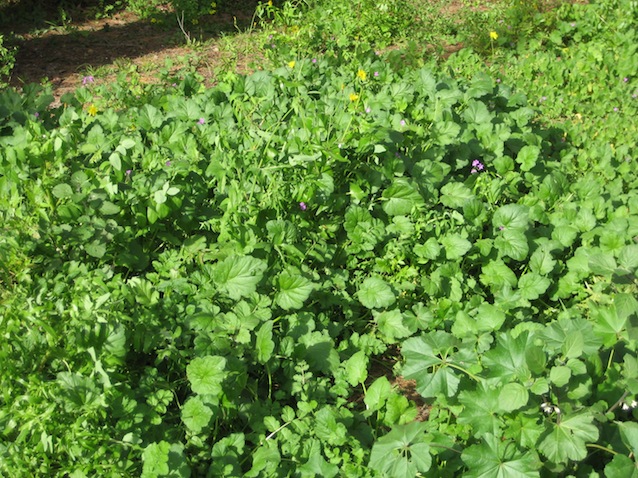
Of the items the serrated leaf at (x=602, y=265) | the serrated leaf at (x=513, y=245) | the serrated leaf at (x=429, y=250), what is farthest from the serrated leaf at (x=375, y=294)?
the serrated leaf at (x=602, y=265)

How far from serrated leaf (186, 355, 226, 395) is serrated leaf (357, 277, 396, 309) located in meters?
1.01

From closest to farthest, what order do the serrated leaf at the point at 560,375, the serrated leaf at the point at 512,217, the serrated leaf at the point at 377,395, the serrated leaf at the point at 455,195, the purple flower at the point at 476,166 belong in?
the serrated leaf at the point at 560,375
the serrated leaf at the point at 377,395
the serrated leaf at the point at 512,217
the serrated leaf at the point at 455,195
the purple flower at the point at 476,166

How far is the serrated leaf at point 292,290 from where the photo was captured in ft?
10.3

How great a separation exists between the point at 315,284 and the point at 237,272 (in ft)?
1.52

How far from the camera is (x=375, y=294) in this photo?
136 inches

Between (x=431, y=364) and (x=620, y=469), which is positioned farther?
(x=431, y=364)

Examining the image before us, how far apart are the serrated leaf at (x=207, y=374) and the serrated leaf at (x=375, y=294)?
1011 mm

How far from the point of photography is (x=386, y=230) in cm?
374

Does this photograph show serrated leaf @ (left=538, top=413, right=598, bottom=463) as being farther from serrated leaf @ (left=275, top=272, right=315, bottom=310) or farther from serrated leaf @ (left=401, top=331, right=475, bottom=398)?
serrated leaf @ (left=275, top=272, right=315, bottom=310)

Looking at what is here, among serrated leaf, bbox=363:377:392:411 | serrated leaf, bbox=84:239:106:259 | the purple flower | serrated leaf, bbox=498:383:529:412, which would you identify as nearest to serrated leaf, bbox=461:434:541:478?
serrated leaf, bbox=498:383:529:412

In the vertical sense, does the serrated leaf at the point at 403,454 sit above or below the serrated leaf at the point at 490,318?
above

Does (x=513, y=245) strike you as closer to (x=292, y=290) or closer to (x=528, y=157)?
(x=528, y=157)

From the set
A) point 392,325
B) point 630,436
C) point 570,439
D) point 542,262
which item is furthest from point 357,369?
point 542,262

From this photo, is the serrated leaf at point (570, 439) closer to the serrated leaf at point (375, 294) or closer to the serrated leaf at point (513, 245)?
the serrated leaf at point (375, 294)
